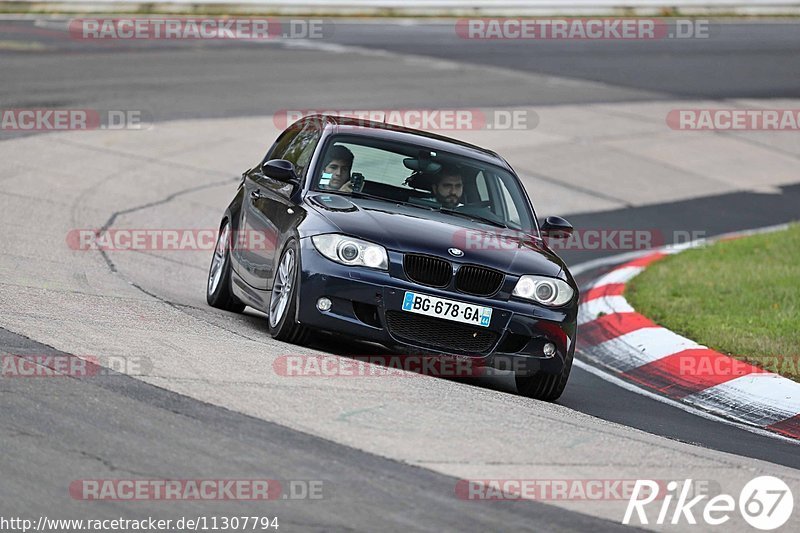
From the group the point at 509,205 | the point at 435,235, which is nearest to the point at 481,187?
the point at 509,205

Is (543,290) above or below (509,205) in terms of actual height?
below

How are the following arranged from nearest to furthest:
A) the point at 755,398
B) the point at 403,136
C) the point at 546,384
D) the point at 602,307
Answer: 1. the point at 546,384
2. the point at 755,398
3. the point at 403,136
4. the point at 602,307

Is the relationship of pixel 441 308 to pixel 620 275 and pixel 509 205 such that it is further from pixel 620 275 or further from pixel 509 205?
pixel 620 275

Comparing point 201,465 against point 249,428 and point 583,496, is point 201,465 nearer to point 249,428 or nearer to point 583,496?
point 249,428

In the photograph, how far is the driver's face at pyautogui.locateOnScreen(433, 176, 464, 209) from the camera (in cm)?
958

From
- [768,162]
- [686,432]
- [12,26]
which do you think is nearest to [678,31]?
[768,162]

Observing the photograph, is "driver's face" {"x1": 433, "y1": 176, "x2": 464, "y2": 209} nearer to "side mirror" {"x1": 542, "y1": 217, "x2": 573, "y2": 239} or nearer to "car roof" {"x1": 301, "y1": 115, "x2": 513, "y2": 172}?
"car roof" {"x1": 301, "y1": 115, "x2": 513, "y2": 172}

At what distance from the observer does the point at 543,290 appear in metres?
8.62

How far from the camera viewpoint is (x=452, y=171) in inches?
385

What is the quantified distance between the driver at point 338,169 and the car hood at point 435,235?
25cm

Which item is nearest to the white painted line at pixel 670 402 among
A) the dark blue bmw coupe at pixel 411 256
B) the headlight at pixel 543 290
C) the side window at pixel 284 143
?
the dark blue bmw coupe at pixel 411 256

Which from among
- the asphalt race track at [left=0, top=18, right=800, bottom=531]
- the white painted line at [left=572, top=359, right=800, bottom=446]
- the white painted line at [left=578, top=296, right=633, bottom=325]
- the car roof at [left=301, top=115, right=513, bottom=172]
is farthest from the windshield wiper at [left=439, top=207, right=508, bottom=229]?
the white painted line at [left=578, top=296, right=633, bottom=325]

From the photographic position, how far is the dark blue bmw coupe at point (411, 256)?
834 centimetres

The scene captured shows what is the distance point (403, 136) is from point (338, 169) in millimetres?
645
